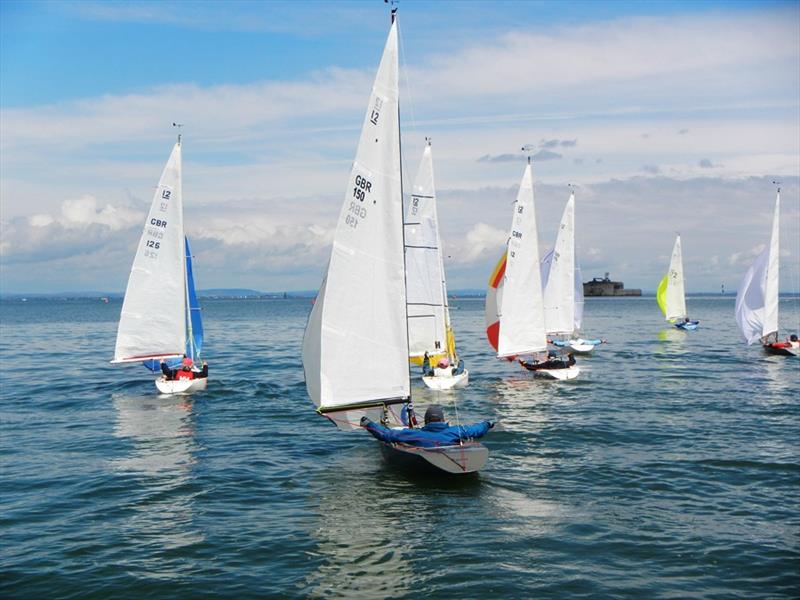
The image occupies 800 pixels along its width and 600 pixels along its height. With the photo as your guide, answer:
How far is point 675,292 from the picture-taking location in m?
96.8

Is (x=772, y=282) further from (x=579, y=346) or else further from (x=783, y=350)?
(x=579, y=346)

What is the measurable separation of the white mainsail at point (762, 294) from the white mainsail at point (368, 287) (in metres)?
45.4

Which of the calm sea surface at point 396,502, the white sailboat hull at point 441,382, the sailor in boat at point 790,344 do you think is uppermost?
the white sailboat hull at point 441,382

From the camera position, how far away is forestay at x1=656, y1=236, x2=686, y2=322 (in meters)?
94.7

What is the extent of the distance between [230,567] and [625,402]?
1044 inches

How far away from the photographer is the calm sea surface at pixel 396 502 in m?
15.8

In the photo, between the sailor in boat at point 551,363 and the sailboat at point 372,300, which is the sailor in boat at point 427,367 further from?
the sailboat at point 372,300

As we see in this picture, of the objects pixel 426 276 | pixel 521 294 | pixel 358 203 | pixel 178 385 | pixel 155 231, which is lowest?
pixel 178 385

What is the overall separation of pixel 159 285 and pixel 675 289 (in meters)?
74.8

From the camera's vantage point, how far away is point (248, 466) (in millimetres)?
25266

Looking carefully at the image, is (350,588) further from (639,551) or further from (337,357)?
(337,357)

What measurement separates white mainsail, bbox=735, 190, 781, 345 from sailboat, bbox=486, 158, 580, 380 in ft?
74.6

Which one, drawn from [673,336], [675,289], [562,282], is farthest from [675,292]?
[562,282]

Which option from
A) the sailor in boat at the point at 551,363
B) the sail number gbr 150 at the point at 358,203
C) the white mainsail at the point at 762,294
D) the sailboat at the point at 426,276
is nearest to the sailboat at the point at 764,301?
the white mainsail at the point at 762,294
